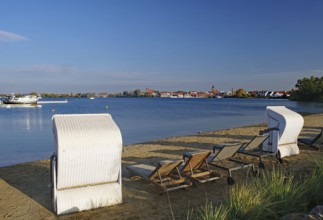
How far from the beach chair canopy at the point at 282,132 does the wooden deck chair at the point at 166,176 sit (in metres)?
3.60

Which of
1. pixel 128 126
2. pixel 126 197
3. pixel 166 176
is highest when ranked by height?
pixel 166 176

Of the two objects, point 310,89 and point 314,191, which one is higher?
point 310,89

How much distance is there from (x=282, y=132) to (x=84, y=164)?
19.9 ft

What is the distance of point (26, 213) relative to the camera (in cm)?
507

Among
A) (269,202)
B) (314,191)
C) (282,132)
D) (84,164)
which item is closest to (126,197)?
(84,164)

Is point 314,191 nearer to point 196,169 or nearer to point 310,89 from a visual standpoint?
point 196,169

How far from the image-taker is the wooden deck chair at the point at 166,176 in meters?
5.81

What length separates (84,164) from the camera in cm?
480

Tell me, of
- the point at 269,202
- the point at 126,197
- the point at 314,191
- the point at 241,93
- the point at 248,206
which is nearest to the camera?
the point at 248,206

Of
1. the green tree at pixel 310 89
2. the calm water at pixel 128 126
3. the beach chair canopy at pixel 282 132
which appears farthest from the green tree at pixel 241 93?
the beach chair canopy at pixel 282 132

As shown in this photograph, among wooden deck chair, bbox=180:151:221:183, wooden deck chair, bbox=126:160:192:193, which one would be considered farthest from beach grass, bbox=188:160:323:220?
wooden deck chair, bbox=180:151:221:183

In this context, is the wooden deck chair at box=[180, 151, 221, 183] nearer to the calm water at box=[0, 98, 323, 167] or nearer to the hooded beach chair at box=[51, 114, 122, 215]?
the hooded beach chair at box=[51, 114, 122, 215]

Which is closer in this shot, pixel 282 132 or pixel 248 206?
pixel 248 206

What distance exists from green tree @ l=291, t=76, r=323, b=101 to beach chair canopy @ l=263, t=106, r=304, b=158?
95.6 m
